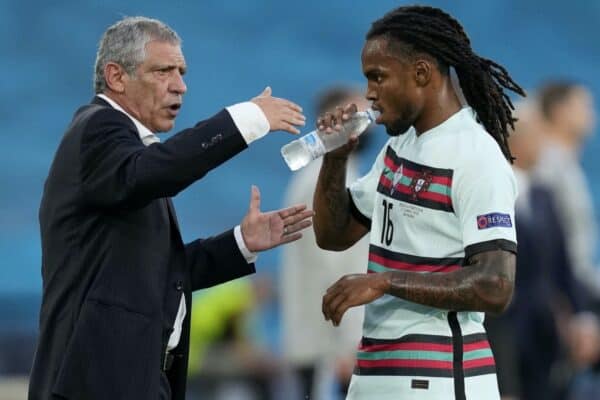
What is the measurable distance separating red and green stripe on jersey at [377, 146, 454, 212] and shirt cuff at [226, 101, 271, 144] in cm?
37

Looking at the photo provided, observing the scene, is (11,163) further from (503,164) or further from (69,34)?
(503,164)

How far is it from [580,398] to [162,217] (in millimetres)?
4224

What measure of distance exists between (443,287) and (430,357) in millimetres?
263

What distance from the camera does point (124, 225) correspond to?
4133 millimetres

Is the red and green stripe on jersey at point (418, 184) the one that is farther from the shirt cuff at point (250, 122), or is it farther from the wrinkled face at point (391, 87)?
the shirt cuff at point (250, 122)

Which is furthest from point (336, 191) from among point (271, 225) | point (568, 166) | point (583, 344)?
point (568, 166)

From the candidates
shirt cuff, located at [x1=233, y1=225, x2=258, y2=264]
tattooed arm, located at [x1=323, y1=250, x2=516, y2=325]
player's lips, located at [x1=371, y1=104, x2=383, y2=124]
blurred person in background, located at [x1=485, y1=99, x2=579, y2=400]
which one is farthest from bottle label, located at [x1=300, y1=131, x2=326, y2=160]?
blurred person in background, located at [x1=485, y1=99, x2=579, y2=400]

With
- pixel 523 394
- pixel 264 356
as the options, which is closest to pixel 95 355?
pixel 523 394

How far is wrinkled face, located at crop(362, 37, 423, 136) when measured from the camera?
13.3ft

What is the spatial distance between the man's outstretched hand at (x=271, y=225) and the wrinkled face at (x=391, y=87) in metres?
0.42

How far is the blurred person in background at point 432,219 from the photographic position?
3.82 metres

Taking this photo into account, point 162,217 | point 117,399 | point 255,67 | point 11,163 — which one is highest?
point 255,67

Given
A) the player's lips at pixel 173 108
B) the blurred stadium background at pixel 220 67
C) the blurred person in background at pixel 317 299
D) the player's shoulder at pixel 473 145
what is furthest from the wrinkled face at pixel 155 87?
the blurred stadium background at pixel 220 67

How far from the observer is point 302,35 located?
377 inches
